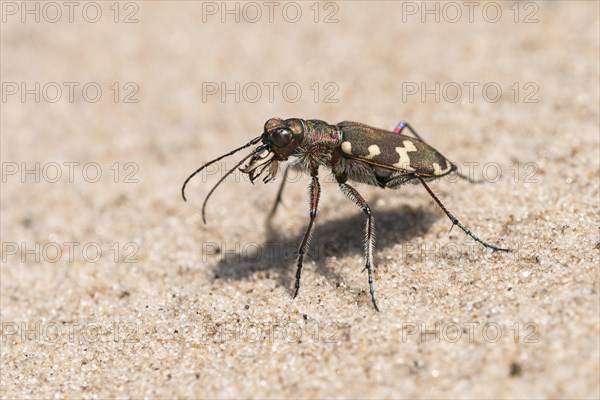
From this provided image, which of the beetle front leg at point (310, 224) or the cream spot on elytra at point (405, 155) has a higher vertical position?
the cream spot on elytra at point (405, 155)

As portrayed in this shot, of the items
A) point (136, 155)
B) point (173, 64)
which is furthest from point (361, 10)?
point (136, 155)

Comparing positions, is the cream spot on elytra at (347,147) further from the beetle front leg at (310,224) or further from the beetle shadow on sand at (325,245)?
the beetle shadow on sand at (325,245)

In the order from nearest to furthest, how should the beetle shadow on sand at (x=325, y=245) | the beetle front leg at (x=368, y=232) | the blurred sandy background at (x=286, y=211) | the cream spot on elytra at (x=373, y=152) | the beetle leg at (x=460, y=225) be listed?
the blurred sandy background at (x=286, y=211)
the beetle front leg at (x=368, y=232)
the beetle leg at (x=460, y=225)
the cream spot on elytra at (x=373, y=152)
the beetle shadow on sand at (x=325, y=245)

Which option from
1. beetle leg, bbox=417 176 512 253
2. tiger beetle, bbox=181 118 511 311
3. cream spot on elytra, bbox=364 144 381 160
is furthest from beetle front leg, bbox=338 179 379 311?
beetle leg, bbox=417 176 512 253

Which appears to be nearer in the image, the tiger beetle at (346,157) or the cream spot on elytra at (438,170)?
the tiger beetle at (346,157)

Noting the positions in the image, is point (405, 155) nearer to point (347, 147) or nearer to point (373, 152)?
point (373, 152)

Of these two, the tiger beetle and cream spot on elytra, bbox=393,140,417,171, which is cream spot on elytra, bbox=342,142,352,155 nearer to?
the tiger beetle

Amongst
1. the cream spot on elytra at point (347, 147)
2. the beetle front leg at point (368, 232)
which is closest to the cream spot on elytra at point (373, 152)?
the cream spot on elytra at point (347, 147)

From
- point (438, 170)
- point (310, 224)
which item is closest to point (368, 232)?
point (310, 224)
